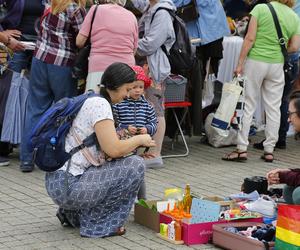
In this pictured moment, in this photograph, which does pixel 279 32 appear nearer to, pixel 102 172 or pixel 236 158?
pixel 236 158

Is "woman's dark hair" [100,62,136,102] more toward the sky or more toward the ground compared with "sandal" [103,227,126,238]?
more toward the sky

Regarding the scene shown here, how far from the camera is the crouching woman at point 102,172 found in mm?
5184

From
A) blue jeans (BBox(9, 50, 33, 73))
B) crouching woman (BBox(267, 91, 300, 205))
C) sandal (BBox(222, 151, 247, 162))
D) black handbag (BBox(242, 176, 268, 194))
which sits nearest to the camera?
crouching woman (BBox(267, 91, 300, 205))

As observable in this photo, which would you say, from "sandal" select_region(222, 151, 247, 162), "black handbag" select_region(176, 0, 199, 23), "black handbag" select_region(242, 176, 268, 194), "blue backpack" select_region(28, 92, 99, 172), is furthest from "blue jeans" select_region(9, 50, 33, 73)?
"black handbag" select_region(242, 176, 268, 194)

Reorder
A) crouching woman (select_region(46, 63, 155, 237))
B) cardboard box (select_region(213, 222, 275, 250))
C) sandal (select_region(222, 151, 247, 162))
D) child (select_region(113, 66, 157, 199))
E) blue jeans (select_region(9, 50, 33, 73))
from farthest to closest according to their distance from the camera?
sandal (select_region(222, 151, 247, 162)) → blue jeans (select_region(9, 50, 33, 73)) → child (select_region(113, 66, 157, 199)) → crouching woman (select_region(46, 63, 155, 237)) → cardboard box (select_region(213, 222, 275, 250))

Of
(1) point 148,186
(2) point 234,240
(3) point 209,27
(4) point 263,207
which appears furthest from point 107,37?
(2) point 234,240

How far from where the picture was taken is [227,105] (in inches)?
324

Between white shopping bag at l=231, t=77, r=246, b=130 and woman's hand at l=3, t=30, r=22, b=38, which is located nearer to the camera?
woman's hand at l=3, t=30, r=22, b=38

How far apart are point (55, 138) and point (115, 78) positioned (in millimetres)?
593

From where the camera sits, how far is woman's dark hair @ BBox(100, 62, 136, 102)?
17.4ft

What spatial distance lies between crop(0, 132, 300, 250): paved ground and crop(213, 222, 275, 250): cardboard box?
12 centimetres

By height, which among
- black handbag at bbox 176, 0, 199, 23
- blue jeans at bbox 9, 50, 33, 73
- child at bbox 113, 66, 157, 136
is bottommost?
child at bbox 113, 66, 157, 136

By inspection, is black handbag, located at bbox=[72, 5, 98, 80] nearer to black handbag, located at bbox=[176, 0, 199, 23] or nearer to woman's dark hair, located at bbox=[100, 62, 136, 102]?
black handbag, located at bbox=[176, 0, 199, 23]

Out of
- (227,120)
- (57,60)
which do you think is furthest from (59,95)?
(227,120)
